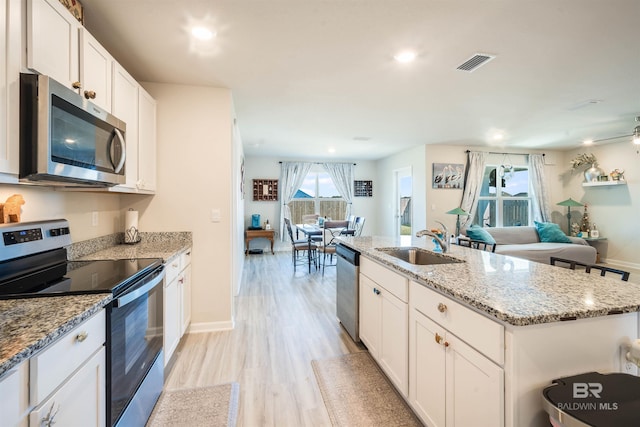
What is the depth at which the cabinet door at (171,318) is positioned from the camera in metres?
1.99

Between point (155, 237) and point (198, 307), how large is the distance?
2.62ft

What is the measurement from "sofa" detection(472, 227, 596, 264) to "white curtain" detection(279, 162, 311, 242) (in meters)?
4.48

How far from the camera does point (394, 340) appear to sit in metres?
1.81

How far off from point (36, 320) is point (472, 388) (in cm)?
162

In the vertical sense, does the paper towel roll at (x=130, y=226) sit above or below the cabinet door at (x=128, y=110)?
below

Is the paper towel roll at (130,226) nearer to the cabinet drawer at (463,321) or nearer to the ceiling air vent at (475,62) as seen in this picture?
the cabinet drawer at (463,321)

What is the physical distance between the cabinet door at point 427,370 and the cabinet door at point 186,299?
74.9 inches

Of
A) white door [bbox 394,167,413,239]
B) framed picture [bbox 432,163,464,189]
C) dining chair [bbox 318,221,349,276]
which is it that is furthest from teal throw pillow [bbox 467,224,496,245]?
dining chair [bbox 318,221,349,276]

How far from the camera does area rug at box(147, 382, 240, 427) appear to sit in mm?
1652

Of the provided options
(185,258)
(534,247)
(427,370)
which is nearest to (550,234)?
(534,247)

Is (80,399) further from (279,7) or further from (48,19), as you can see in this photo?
(279,7)

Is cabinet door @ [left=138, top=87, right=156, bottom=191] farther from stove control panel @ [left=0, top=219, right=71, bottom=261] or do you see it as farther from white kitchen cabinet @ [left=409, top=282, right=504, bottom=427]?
white kitchen cabinet @ [left=409, top=282, right=504, bottom=427]

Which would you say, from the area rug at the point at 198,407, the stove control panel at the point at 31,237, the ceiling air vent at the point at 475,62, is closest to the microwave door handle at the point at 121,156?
the stove control panel at the point at 31,237

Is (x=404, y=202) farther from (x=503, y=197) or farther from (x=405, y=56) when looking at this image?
(x=405, y=56)
